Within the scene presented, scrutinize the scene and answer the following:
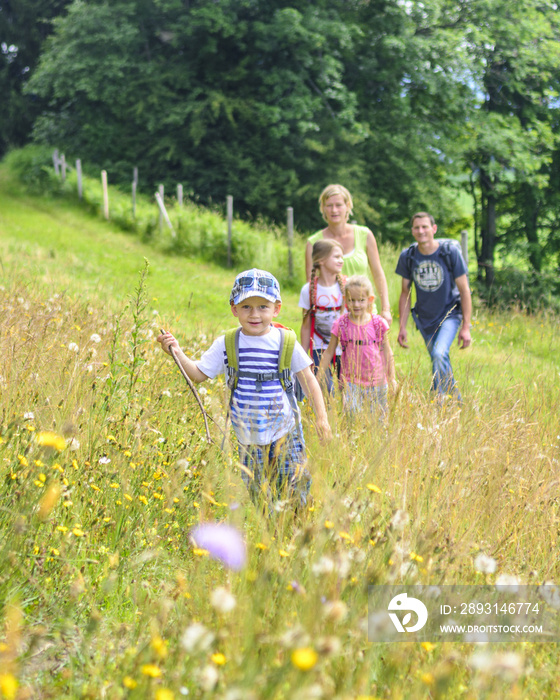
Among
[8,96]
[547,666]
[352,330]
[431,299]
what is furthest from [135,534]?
[8,96]

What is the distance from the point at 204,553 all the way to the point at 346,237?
156 inches

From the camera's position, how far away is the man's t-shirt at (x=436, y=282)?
19.1 ft

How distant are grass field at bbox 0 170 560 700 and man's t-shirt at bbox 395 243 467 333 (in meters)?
1.24

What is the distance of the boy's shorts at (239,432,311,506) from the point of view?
2652 millimetres

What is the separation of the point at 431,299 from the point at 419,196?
20.6m

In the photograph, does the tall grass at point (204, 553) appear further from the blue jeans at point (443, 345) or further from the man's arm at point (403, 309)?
the man's arm at point (403, 309)

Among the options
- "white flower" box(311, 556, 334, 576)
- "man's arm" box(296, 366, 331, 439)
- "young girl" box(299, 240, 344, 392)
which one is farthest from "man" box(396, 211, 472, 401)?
"white flower" box(311, 556, 334, 576)

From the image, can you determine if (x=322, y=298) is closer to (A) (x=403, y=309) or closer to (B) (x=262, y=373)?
(A) (x=403, y=309)

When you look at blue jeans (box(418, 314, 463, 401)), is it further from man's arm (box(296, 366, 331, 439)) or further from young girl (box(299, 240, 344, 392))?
man's arm (box(296, 366, 331, 439))

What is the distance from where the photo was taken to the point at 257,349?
3.12m

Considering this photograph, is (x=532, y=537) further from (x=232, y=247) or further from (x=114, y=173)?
(x=114, y=173)

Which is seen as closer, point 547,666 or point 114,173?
point 547,666

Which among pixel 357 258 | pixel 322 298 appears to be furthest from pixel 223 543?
pixel 357 258

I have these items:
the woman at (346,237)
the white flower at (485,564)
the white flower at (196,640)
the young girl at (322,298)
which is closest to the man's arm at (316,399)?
the white flower at (485,564)
